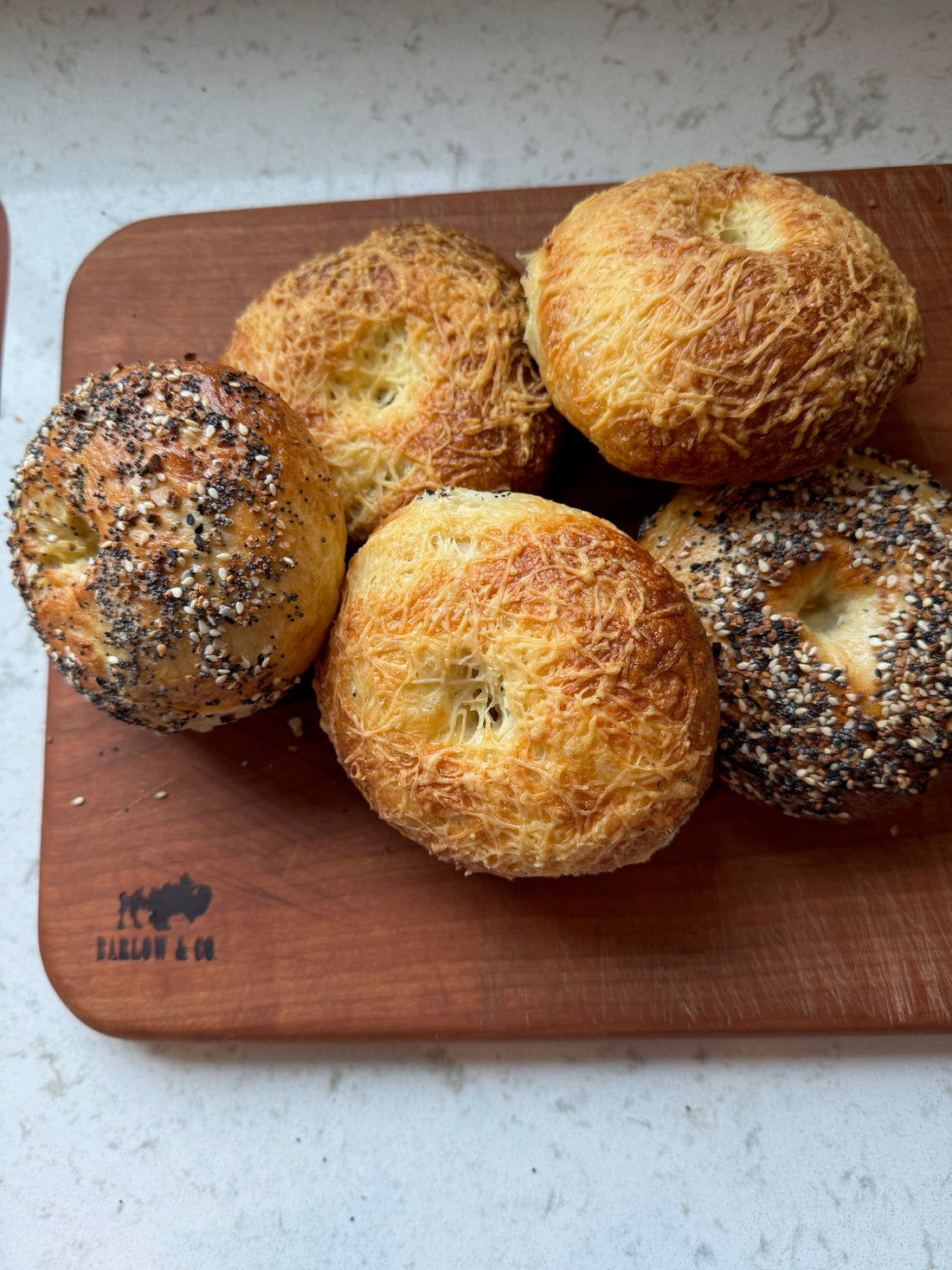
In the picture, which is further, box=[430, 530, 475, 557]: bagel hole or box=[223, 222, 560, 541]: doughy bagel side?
box=[223, 222, 560, 541]: doughy bagel side

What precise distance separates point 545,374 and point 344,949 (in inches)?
50.2

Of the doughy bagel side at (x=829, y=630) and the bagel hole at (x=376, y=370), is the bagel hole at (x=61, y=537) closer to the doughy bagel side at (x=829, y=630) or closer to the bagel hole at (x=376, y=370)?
the bagel hole at (x=376, y=370)

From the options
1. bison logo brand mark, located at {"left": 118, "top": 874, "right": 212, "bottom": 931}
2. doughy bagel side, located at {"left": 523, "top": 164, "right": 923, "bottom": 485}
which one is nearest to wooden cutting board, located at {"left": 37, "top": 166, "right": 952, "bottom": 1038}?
bison logo brand mark, located at {"left": 118, "top": 874, "right": 212, "bottom": 931}

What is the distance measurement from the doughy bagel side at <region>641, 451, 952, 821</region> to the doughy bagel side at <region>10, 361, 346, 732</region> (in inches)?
29.8

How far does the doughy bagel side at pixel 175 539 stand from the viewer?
1695 mm

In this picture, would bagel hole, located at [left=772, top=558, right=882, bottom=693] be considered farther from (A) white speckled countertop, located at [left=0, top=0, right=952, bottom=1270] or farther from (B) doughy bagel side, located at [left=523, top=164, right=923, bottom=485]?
(A) white speckled countertop, located at [left=0, top=0, right=952, bottom=1270]

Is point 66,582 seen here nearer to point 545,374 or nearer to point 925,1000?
point 545,374

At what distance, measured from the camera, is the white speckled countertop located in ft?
6.82

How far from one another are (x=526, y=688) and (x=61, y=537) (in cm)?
94

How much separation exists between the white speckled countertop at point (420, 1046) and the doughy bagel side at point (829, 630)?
683 mm

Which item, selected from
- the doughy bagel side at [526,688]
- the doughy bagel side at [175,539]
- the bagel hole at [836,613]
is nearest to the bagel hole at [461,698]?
the doughy bagel side at [526,688]

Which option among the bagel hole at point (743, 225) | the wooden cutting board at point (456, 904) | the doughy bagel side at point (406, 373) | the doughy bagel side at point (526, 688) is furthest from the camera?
the wooden cutting board at point (456, 904)

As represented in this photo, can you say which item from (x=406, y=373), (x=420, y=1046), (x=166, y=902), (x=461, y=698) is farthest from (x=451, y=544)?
(x=420, y=1046)

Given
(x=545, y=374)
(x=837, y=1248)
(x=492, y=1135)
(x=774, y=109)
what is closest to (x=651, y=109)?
(x=774, y=109)
